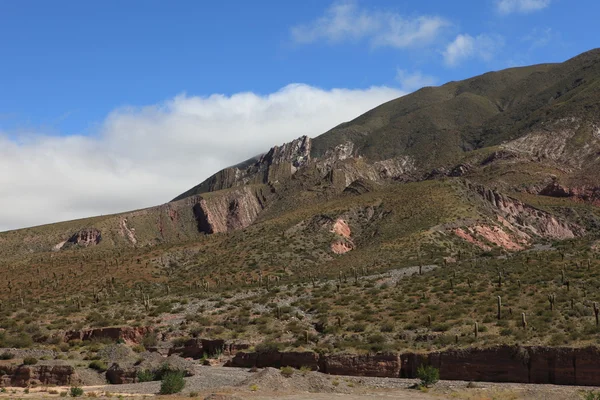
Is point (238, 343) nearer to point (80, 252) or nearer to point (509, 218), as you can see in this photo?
point (80, 252)

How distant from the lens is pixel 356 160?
172250 millimetres

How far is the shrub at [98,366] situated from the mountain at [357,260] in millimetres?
9806

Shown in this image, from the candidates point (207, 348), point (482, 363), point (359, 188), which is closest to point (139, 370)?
point (207, 348)

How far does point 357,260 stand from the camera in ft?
257

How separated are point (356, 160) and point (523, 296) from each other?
127m

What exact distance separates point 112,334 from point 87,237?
A: 82324 mm

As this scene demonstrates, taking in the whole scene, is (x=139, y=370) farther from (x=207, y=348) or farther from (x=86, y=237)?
(x=86, y=237)

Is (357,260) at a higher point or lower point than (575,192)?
lower

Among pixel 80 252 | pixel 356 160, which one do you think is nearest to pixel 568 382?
pixel 80 252

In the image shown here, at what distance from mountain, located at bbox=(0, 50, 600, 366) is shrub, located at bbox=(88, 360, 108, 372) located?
9.81 m

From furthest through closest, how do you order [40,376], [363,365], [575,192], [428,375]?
[575,192], [363,365], [40,376], [428,375]

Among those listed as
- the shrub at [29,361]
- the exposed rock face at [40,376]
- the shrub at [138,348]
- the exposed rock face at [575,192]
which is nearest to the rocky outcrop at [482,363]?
the shrub at [138,348]

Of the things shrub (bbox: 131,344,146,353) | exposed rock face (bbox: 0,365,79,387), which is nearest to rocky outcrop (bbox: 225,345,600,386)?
shrub (bbox: 131,344,146,353)

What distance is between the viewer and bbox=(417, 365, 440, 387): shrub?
3447 cm
